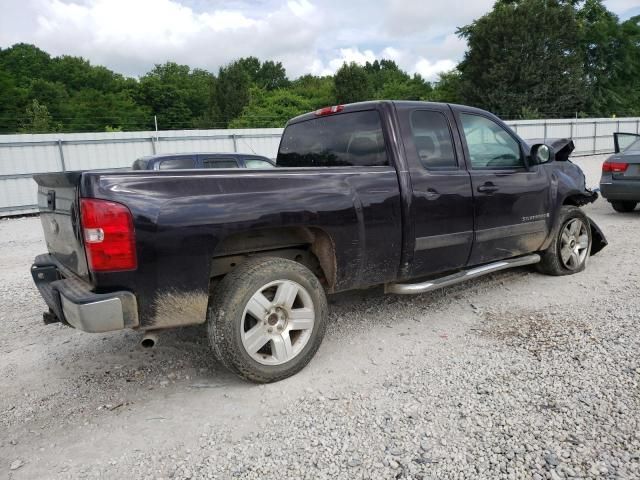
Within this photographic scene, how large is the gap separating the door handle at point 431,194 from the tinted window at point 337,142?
398 mm

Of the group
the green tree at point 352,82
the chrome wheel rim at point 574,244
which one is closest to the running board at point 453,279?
the chrome wheel rim at point 574,244

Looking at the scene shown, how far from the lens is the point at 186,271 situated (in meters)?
2.80

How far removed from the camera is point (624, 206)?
30.3ft

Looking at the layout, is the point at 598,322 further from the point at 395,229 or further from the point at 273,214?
the point at 273,214

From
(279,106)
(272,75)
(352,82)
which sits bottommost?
(279,106)

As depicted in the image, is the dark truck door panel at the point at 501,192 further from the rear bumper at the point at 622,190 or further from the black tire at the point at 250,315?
the rear bumper at the point at 622,190

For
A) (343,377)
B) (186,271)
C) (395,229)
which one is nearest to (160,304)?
(186,271)

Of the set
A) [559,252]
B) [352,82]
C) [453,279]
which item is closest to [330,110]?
[453,279]

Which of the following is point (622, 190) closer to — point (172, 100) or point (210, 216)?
point (210, 216)

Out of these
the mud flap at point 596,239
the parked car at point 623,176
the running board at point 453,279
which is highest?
the parked car at point 623,176

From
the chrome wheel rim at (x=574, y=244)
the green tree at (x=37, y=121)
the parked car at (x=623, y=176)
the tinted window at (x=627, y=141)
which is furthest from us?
the green tree at (x=37, y=121)

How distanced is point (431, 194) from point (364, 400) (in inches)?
66.7

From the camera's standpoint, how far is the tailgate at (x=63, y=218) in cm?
275

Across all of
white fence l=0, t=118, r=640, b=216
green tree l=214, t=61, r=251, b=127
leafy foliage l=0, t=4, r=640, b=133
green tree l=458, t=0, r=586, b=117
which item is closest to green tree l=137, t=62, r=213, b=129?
leafy foliage l=0, t=4, r=640, b=133
